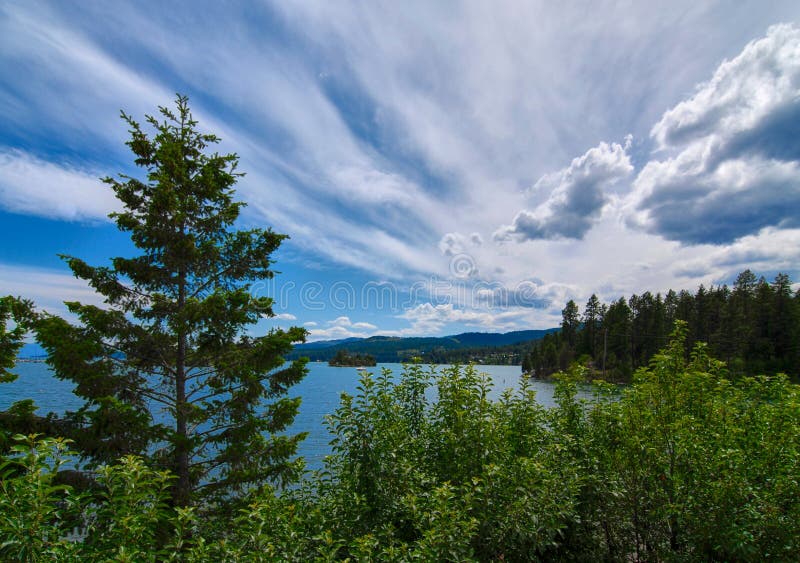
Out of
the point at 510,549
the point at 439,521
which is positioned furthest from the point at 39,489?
the point at 510,549

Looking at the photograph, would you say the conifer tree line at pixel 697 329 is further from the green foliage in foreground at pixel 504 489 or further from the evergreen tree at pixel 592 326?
the green foliage in foreground at pixel 504 489

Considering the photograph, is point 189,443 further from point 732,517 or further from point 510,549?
point 732,517

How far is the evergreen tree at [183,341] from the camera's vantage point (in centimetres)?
862

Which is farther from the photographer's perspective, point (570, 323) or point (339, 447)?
point (570, 323)

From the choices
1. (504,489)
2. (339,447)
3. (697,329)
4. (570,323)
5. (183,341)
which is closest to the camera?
(504,489)

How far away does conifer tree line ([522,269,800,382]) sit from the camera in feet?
174

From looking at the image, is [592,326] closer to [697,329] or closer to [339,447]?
[697,329]

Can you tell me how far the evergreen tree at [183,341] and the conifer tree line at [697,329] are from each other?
3448 centimetres

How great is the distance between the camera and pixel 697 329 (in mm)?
66625

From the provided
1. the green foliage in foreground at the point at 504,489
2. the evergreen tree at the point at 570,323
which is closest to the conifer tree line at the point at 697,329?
the evergreen tree at the point at 570,323

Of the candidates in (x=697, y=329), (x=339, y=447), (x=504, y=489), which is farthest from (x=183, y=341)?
(x=697, y=329)

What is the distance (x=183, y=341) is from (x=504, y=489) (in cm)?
920

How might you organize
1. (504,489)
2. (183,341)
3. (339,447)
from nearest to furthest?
1. (504,489)
2. (339,447)
3. (183,341)

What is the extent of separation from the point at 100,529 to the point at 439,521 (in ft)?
10.4
